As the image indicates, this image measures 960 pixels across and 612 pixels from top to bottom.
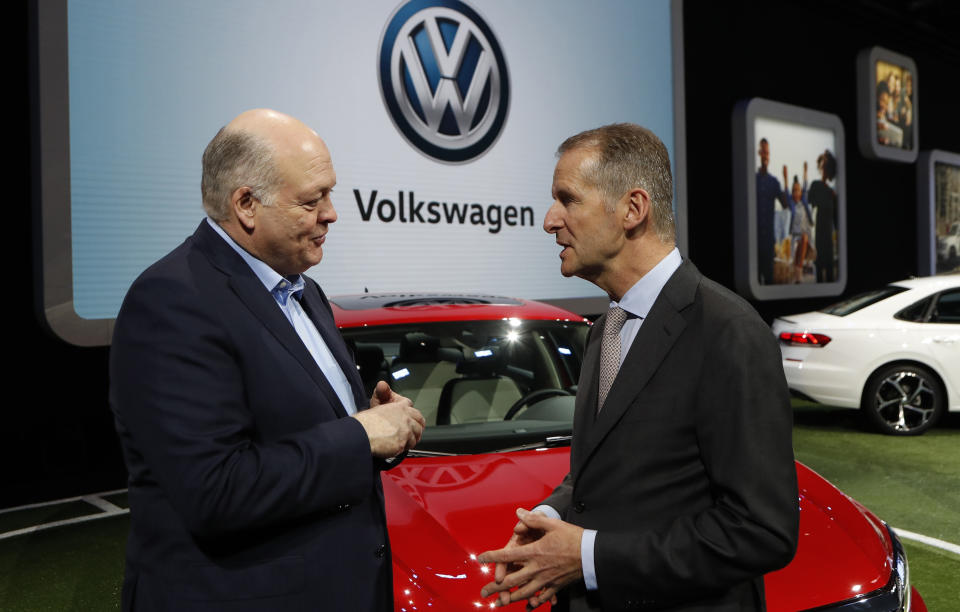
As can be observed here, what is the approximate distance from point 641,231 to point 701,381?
0.92 feet

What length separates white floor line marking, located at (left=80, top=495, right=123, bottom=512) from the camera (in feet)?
15.7

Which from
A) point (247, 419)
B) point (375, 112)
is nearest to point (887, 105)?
point (375, 112)

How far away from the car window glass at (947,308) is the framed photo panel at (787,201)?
2.63 m

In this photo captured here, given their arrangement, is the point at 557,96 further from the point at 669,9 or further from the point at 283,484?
the point at 283,484

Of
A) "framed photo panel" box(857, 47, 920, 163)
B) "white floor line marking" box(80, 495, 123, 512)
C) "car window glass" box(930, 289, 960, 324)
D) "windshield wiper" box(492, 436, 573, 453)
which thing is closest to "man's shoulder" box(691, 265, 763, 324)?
"windshield wiper" box(492, 436, 573, 453)

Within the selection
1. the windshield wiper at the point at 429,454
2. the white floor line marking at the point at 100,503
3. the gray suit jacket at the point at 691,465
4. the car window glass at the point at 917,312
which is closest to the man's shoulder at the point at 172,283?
the gray suit jacket at the point at 691,465

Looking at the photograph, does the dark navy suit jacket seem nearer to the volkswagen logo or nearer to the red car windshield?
the red car windshield

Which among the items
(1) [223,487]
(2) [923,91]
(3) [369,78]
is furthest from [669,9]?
(2) [923,91]

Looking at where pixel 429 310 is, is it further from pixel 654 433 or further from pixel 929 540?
pixel 929 540

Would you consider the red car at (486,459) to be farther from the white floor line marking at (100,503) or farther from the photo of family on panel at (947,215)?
Answer: the photo of family on panel at (947,215)

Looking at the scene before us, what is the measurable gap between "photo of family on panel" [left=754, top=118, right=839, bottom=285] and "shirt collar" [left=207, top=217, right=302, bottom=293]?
342 inches

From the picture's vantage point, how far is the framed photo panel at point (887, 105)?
11.1 meters

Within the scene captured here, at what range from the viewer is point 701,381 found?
3.69ft

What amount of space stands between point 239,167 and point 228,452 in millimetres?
464
